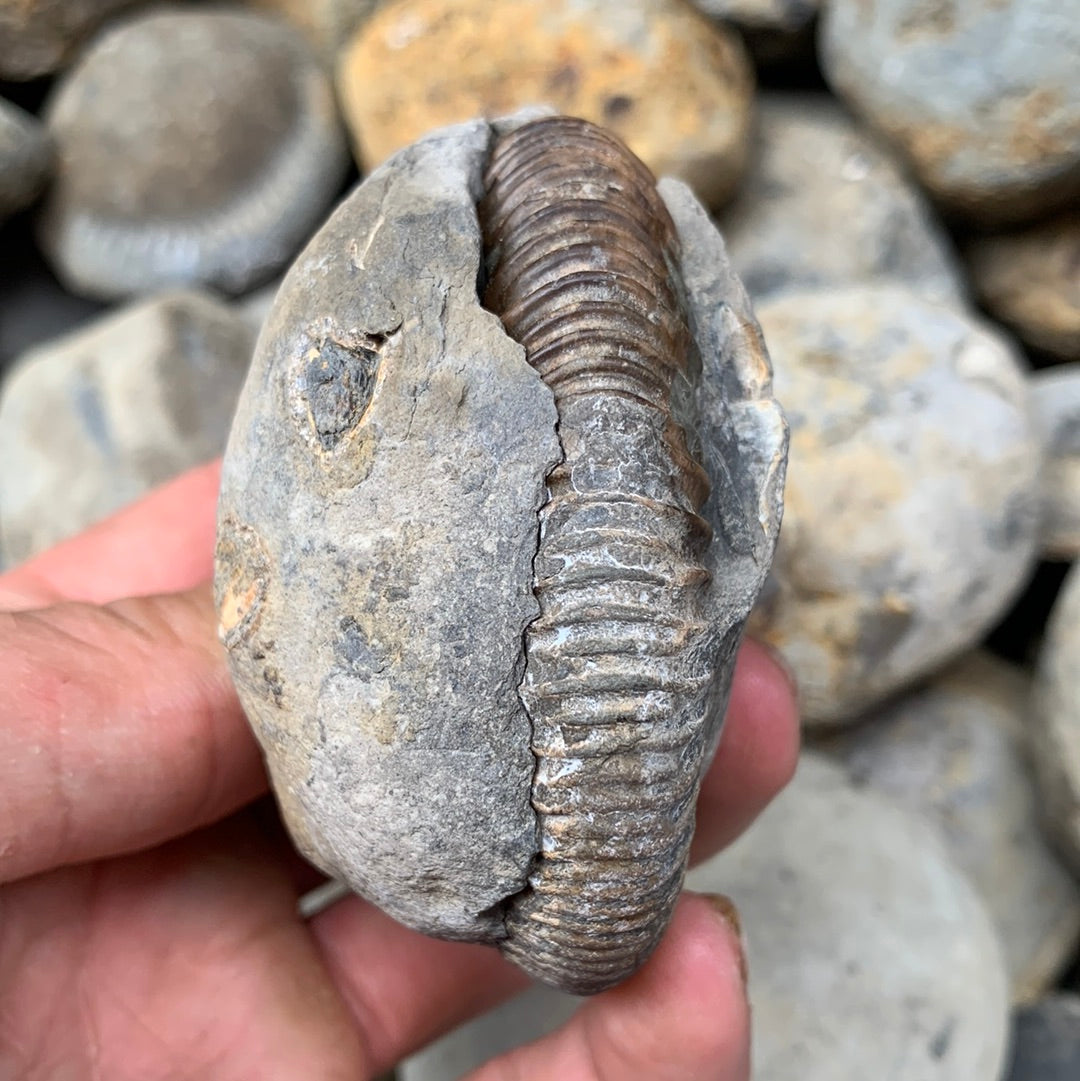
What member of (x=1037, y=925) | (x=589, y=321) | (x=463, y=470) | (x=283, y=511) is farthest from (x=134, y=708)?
(x=1037, y=925)

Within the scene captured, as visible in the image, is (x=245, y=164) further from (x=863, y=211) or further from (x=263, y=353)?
(x=263, y=353)

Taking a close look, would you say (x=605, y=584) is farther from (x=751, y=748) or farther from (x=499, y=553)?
(x=751, y=748)

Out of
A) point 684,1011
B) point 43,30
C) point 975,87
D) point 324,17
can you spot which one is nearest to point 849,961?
point 684,1011

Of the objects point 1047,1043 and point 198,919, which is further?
point 1047,1043

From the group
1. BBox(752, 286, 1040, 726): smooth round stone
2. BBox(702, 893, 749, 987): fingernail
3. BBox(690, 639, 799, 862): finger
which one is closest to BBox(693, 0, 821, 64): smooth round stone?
BBox(752, 286, 1040, 726): smooth round stone

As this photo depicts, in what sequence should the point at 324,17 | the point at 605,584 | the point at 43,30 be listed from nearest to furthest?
the point at 605,584
the point at 43,30
the point at 324,17

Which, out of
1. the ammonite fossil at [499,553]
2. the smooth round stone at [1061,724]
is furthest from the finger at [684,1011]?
the smooth round stone at [1061,724]
